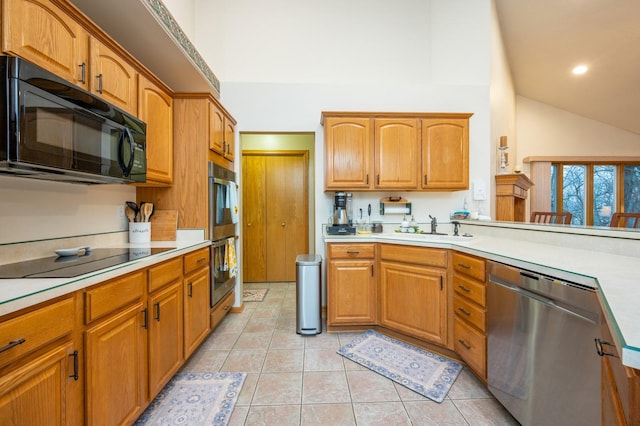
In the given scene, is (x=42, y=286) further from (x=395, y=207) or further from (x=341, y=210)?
(x=395, y=207)

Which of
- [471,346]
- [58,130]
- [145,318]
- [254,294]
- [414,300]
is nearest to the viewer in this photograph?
[58,130]

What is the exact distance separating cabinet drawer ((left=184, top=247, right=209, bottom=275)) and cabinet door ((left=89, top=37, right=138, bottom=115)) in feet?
3.42

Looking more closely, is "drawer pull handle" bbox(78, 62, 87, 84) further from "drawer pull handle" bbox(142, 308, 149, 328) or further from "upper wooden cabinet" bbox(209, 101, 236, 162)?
"drawer pull handle" bbox(142, 308, 149, 328)

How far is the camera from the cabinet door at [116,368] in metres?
1.08

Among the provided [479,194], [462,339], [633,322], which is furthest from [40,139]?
[479,194]

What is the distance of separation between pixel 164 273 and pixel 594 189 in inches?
275

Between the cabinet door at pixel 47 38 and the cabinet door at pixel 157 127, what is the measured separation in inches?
19.4

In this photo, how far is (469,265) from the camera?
1862mm

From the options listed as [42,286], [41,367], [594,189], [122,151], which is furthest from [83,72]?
[594,189]

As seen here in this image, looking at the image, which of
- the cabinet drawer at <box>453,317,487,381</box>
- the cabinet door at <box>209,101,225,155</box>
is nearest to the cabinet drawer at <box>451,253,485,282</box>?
the cabinet drawer at <box>453,317,487,381</box>

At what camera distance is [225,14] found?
3230 millimetres

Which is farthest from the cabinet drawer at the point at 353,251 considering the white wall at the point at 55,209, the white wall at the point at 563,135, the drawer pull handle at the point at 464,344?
the white wall at the point at 563,135

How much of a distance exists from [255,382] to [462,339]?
1478 mm

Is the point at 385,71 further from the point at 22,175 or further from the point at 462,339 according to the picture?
the point at 22,175
